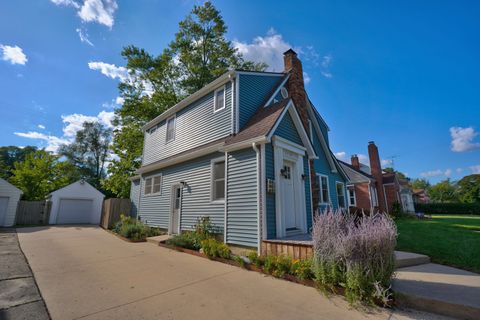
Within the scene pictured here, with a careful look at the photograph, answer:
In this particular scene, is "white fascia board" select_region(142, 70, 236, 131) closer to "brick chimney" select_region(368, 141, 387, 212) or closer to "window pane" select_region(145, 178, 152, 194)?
"window pane" select_region(145, 178, 152, 194)

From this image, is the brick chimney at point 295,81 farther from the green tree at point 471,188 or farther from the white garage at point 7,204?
the green tree at point 471,188

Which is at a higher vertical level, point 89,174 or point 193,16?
point 193,16

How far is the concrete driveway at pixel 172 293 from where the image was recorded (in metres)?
3.11

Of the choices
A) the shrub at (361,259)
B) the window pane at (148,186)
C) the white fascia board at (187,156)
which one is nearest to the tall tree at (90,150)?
the window pane at (148,186)

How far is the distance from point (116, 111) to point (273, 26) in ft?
53.0

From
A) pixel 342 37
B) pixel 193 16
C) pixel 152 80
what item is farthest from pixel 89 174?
pixel 342 37

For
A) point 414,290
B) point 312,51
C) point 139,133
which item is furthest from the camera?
point 139,133

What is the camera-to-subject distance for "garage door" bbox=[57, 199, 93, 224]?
19172mm

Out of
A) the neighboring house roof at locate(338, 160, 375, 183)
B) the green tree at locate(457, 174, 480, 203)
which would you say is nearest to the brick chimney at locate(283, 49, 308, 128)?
the neighboring house roof at locate(338, 160, 375, 183)

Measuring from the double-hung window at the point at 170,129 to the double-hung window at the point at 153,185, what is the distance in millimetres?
2235

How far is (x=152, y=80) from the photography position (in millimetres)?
20312

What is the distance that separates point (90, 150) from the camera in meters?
37.3

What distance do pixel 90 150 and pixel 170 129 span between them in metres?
33.0

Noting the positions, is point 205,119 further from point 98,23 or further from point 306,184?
point 98,23
